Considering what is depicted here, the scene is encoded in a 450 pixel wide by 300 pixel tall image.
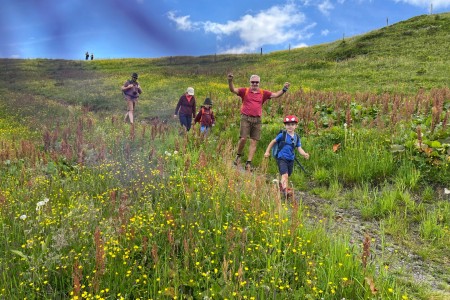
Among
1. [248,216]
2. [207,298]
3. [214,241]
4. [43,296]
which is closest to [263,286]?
[207,298]

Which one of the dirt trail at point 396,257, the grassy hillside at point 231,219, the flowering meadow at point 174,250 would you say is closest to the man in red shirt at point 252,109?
the grassy hillside at point 231,219

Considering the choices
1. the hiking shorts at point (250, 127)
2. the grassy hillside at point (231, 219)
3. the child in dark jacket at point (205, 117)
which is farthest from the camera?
the child in dark jacket at point (205, 117)

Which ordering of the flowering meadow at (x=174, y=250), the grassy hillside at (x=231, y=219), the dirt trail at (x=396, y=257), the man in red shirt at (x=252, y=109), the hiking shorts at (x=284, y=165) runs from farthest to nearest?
the man in red shirt at (x=252, y=109) → the hiking shorts at (x=284, y=165) → the dirt trail at (x=396, y=257) → the grassy hillside at (x=231, y=219) → the flowering meadow at (x=174, y=250)

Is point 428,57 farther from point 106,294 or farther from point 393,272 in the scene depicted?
point 106,294

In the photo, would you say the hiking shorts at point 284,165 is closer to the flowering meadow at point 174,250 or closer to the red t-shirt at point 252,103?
the flowering meadow at point 174,250

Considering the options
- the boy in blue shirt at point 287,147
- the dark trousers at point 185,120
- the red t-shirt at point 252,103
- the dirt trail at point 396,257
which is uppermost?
the red t-shirt at point 252,103

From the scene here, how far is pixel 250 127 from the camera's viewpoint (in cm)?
1048

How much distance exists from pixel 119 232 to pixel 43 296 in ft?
3.53

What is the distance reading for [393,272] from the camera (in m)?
4.71

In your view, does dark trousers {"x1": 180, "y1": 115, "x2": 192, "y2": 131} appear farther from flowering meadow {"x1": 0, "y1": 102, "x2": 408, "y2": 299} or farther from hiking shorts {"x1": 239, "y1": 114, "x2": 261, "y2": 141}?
flowering meadow {"x1": 0, "y1": 102, "x2": 408, "y2": 299}

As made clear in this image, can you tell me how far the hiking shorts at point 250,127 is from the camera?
33.7ft

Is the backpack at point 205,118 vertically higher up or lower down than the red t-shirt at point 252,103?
lower down

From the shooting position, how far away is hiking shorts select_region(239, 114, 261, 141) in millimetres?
10266

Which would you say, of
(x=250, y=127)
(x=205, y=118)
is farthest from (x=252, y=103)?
(x=205, y=118)
